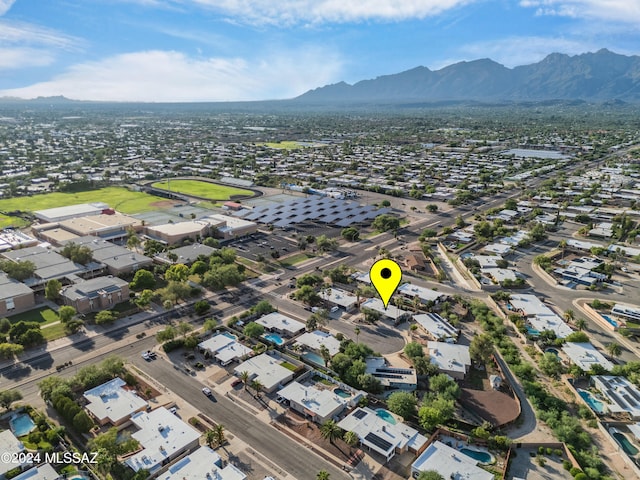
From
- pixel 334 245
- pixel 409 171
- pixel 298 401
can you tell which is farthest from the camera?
pixel 409 171

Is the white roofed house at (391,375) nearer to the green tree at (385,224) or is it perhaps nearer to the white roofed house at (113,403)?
the white roofed house at (113,403)

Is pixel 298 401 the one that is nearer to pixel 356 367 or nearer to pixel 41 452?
pixel 356 367

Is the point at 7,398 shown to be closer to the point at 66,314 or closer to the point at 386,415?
the point at 66,314

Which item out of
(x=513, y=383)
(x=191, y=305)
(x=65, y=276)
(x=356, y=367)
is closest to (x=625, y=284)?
(x=513, y=383)

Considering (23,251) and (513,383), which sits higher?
(23,251)

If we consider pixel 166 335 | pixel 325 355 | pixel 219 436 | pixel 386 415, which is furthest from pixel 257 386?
pixel 166 335

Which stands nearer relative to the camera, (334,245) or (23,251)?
(23,251)

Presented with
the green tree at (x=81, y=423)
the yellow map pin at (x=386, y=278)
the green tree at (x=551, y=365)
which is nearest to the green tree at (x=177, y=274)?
the green tree at (x=81, y=423)
